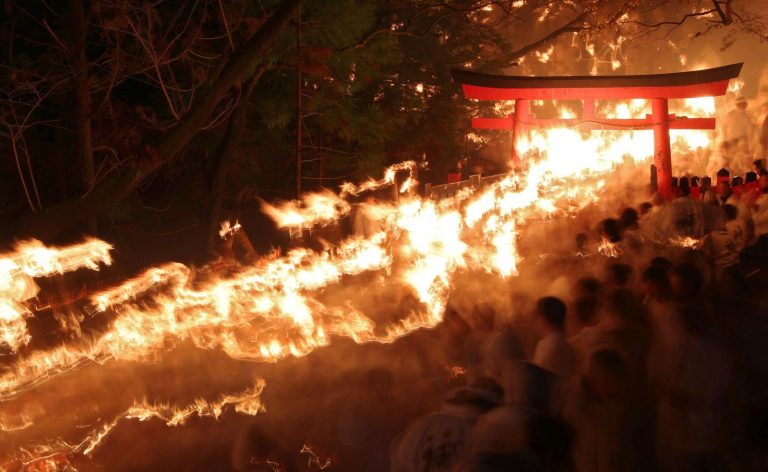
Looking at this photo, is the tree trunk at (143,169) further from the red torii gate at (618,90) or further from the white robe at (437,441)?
the red torii gate at (618,90)

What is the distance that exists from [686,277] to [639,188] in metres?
10.7

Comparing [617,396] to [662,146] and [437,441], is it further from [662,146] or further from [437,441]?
[662,146]

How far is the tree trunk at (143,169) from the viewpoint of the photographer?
28.7ft

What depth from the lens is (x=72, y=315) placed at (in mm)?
8258

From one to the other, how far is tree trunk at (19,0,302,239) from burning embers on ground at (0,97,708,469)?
354mm

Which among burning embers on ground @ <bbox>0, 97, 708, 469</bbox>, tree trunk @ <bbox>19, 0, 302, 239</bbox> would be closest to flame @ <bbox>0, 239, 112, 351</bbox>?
burning embers on ground @ <bbox>0, 97, 708, 469</bbox>

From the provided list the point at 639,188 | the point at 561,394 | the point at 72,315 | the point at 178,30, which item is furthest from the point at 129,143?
the point at 639,188

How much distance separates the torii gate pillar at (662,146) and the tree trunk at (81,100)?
12618 millimetres

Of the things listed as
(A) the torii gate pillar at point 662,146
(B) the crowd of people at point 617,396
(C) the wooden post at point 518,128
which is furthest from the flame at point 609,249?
(C) the wooden post at point 518,128

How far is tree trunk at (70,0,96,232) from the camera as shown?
9.63 metres

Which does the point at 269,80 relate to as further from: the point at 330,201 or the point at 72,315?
the point at 72,315

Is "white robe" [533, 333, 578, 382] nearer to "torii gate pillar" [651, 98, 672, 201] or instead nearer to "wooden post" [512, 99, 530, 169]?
"torii gate pillar" [651, 98, 672, 201]

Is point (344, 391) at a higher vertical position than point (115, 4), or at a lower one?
lower

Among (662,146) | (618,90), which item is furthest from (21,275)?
(662,146)
